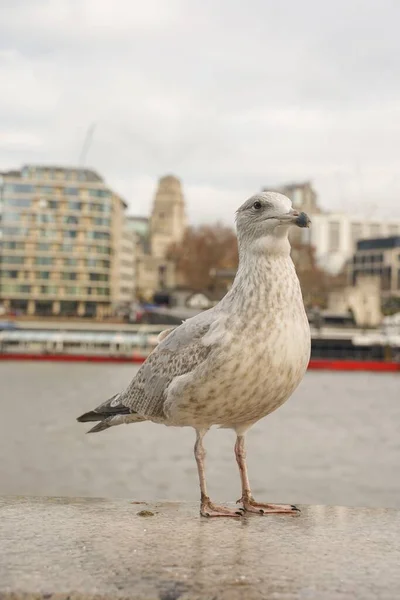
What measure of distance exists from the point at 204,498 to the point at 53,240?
267ft

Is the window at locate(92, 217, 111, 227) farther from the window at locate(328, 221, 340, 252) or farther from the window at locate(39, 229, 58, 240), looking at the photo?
the window at locate(328, 221, 340, 252)

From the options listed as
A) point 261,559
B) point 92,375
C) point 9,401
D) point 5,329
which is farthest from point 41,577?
point 5,329

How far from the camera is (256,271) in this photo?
3025mm

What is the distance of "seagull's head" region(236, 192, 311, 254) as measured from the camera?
9.66ft

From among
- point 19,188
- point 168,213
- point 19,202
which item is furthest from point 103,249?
point 168,213

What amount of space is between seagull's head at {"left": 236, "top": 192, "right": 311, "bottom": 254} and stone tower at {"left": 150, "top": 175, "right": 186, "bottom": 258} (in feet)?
441

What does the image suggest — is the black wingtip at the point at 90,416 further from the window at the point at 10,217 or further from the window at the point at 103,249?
the window at the point at 103,249

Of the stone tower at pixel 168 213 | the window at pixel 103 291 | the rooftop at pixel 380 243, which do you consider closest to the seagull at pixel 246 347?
the window at pixel 103 291

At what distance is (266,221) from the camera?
299cm

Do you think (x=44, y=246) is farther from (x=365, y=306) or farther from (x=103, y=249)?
(x=365, y=306)

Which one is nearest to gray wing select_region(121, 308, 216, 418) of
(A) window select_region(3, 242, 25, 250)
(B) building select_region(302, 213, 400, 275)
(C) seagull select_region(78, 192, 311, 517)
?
(C) seagull select_region(78, 192, 311, 517)

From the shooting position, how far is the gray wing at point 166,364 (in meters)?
3.07

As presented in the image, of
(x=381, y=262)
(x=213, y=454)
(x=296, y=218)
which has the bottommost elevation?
(x=213, y=454)

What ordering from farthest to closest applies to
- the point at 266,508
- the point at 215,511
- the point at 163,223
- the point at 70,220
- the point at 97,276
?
the point at 163,223 → the point at 97,276 → the point at 70,220 → the point at 266,508 → the point at 215,511
